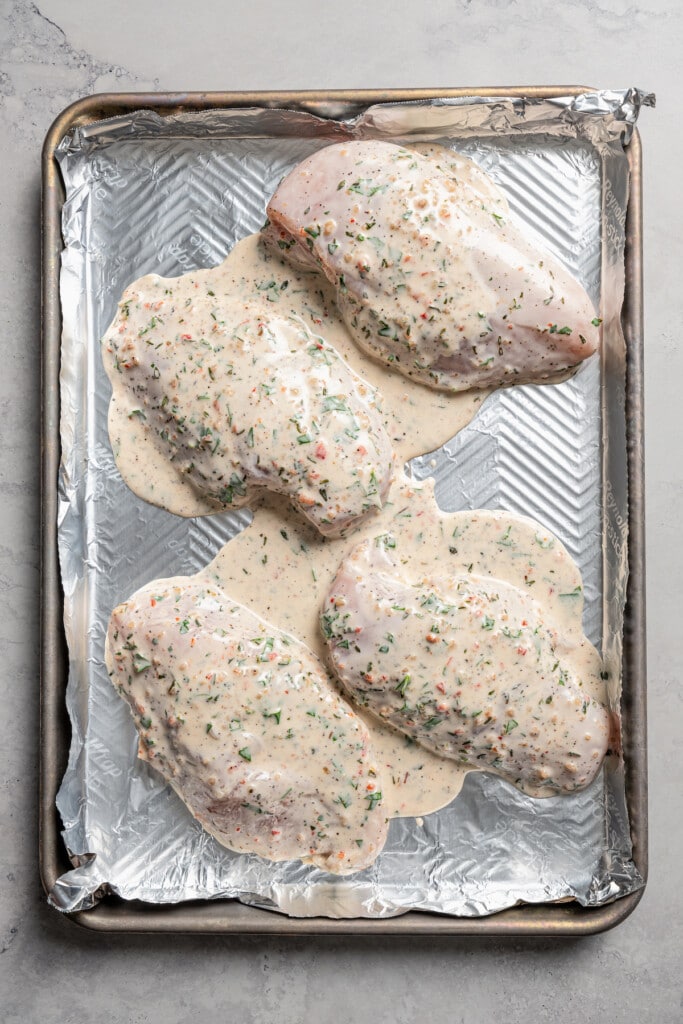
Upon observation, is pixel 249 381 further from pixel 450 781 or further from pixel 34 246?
pixel 450 781

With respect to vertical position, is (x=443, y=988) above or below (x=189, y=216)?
below

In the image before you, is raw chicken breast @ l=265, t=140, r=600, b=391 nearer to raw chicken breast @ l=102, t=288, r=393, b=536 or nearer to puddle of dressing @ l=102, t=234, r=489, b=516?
puddle of dressing @ l=102, t=234, r=489, b=516

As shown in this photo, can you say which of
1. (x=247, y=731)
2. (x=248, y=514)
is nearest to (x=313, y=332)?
(x=248, y=514)

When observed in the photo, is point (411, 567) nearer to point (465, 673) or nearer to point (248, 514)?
point (465, 673)

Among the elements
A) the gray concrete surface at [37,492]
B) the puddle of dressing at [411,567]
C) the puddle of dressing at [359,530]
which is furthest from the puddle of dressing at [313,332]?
the gray concrete surface at [37,492]

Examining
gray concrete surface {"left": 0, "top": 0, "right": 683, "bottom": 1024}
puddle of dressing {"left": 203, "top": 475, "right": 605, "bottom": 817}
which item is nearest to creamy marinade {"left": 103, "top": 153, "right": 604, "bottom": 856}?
puddle of dressing {"left": 203, "top": 475, "right": 605, "bottom": 817}

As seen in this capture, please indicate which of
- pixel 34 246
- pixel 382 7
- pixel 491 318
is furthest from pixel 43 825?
pixel 382 7
